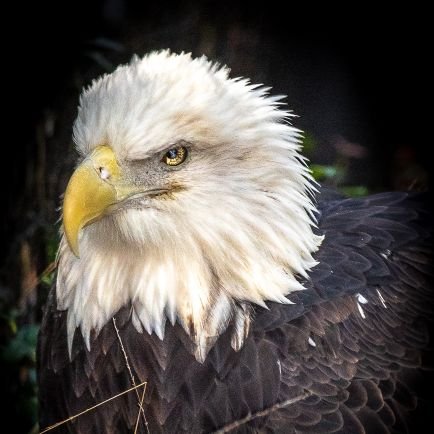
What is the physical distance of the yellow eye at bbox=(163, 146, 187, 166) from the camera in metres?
1.87

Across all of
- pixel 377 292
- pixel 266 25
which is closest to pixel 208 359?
pixel 377 292

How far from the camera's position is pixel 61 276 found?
2.10 m

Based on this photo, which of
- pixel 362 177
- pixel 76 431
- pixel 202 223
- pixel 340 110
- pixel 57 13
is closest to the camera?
pixel 202 223

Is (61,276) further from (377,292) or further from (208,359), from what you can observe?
(377,292)

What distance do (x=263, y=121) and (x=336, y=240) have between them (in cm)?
45

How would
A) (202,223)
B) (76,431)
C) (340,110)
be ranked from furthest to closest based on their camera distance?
(340,110) → (76,431) → (202,223)

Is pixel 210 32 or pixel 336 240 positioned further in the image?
pixel 210 32

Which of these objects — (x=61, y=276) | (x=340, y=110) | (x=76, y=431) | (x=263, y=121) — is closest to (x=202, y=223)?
(x=263, y=121)

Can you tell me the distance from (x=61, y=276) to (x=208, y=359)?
18.7 inches

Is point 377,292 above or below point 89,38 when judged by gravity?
below

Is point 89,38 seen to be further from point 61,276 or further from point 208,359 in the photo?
point 208,359

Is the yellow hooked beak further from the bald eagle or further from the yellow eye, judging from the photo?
the yellow eye

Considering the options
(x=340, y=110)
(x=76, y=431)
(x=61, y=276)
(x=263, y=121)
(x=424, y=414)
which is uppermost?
(x=340, y=110)

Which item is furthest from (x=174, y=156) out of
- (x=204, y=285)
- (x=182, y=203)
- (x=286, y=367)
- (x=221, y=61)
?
(x=221, y=61)
